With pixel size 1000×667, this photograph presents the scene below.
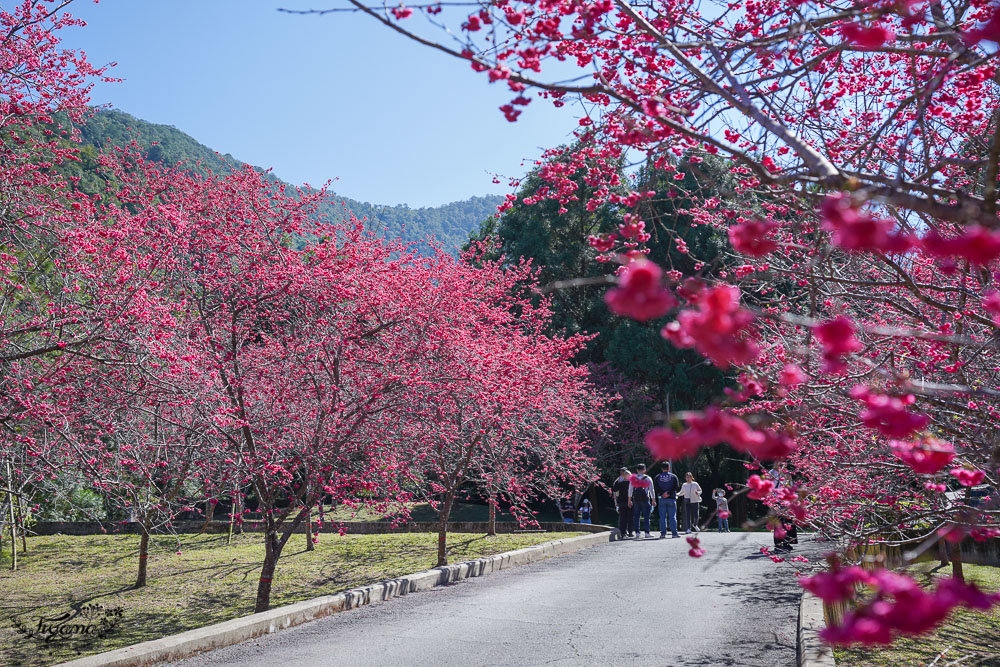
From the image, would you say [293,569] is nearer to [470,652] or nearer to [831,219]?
[470,652]

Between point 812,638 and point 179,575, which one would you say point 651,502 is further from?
point 812,638

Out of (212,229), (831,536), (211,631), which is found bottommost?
(211,631)

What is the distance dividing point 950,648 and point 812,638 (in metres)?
1.03

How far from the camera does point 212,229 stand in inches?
354

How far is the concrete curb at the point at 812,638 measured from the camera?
5.53 m

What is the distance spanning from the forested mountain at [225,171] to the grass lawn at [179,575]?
5.38m

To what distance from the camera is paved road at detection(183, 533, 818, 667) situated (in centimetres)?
613

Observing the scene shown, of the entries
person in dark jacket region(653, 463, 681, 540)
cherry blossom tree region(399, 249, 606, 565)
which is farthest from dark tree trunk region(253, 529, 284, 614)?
person in dark jacket region(653, 463, 681, 540)

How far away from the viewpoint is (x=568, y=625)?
7.30m

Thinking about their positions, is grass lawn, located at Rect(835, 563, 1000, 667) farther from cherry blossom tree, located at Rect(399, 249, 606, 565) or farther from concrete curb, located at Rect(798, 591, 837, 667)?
cherry blossom tree, located at Rect(399, 249, 606, 565)

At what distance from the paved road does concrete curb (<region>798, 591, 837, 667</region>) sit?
0.17 m

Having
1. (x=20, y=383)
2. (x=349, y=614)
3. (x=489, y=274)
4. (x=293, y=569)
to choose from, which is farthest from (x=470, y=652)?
(x=489, y=274)

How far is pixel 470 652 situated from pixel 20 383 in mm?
4799

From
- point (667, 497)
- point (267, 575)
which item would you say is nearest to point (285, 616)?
point (267, 575)
